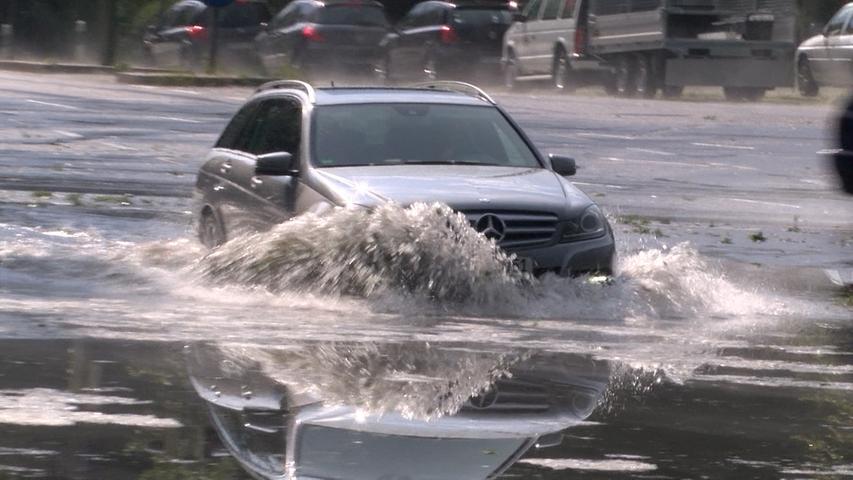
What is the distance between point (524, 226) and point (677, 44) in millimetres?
24042

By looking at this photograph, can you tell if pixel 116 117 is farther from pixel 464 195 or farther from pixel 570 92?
pixel 464 195

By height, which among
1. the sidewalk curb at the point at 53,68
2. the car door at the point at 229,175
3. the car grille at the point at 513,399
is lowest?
the sidewalk curb at the point at 53,68

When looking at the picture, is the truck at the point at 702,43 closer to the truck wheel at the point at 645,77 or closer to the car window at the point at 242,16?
the truck wheel at the point at 645,77

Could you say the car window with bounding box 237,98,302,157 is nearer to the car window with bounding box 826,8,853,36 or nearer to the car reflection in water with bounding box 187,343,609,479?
the car reflection in water with bounding box 187,343,609,479

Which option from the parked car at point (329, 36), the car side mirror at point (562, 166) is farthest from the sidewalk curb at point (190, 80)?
the car side mirror at point (562, 166)

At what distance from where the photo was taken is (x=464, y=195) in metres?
10.9

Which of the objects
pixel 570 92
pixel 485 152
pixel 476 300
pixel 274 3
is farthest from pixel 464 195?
pixel 274 3

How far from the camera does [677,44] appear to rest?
34.2m

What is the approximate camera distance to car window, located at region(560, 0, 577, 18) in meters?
36.7

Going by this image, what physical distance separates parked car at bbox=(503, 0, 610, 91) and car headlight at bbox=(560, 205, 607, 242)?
25.3 m

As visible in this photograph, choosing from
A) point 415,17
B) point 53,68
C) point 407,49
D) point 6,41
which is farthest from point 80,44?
point 407,49

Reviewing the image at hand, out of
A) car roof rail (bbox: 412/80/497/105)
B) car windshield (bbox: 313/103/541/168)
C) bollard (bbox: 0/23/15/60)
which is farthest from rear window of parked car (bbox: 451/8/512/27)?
car windshield (bbox: 313/103/541/168)

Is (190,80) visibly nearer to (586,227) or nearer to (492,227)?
(586,227)

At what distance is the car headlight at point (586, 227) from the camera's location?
1095 centimetres
